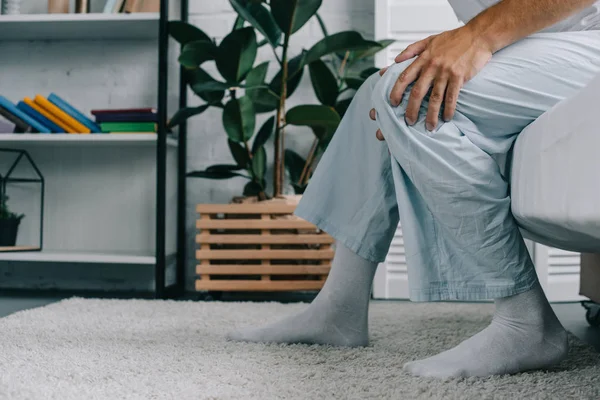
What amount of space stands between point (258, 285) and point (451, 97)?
3.97 ft

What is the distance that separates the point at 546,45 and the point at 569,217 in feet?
Result: 0.94

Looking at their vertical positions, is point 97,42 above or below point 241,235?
above

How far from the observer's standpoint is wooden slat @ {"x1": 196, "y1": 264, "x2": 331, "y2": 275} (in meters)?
1.91

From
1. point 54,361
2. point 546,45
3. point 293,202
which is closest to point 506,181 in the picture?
point 546,45

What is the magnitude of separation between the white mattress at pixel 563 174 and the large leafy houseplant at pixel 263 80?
1.08m

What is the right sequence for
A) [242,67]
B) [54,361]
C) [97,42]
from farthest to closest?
[97,42]
[242,67]
[54,361]

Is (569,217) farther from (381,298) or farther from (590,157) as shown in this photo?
(381,298)

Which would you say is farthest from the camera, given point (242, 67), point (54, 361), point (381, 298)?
point (381, 298)

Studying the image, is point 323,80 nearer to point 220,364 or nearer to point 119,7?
point 119,7

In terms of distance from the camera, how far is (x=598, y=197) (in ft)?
1.98

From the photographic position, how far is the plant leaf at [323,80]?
2020mm

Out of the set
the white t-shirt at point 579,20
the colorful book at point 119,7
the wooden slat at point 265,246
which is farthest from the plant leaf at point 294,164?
the white t-shirt at point 579,20

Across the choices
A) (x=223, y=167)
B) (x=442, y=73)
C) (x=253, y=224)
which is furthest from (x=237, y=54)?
(x=442, y=73)

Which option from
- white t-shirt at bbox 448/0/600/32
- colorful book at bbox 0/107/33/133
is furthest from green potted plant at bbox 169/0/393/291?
white t-shirt at bbox 448/0/600/32
